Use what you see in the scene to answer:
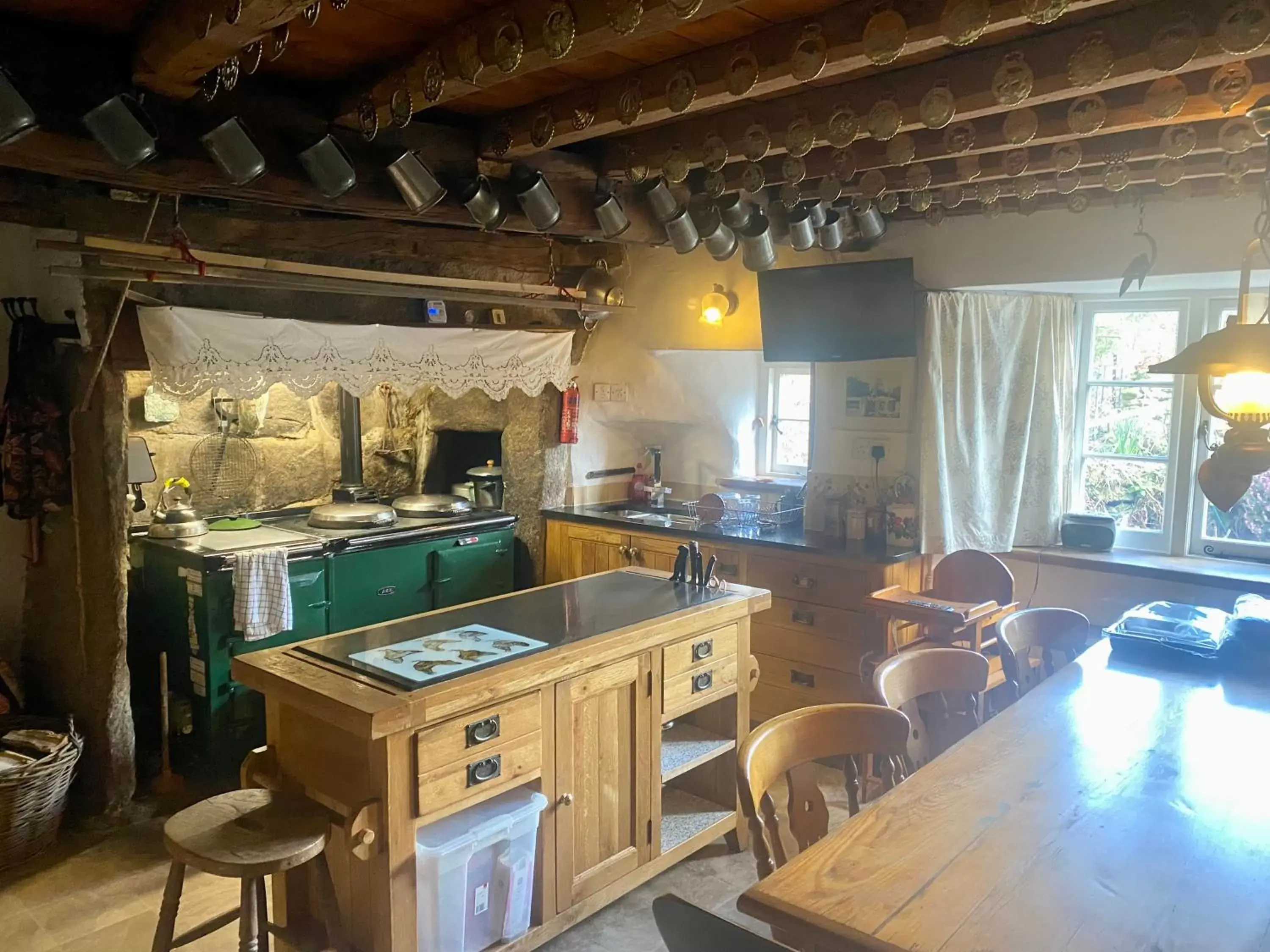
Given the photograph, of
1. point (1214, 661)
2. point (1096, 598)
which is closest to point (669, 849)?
point (1214, 661)

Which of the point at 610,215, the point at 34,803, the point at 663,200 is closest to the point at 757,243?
the point at 663,200

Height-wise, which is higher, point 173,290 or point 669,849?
point 173,290

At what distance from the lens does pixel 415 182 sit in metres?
2.54

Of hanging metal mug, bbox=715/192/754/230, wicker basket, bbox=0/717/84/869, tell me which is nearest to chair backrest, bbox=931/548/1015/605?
hanging metal mug, bbox=715/192/754/230

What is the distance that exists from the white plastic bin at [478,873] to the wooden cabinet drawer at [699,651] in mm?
560

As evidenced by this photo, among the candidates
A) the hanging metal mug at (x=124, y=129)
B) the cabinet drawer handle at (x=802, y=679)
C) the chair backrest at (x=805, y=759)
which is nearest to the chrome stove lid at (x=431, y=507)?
the cabinet drawer handle at (x=802, y=679)

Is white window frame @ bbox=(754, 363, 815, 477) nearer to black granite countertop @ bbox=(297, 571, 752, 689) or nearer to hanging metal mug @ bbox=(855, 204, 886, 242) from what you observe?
hanging metal mug @ bbox=(855, 204, 886, 242)

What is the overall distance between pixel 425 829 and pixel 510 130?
188 centimetres

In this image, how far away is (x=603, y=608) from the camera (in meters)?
2.78

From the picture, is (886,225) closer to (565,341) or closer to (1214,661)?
(565,341)

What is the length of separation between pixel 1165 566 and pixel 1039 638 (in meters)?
1.09

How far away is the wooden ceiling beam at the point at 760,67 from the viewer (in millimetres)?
1649

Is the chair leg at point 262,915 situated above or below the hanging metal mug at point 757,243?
below

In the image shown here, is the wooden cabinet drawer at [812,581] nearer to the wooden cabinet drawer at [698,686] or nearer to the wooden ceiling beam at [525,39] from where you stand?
the wooden cabinet drawer at [698,686]
